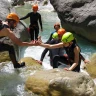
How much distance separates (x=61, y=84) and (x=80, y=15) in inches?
267

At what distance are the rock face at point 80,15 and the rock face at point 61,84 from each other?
5837mm

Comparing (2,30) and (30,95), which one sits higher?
(2,30)

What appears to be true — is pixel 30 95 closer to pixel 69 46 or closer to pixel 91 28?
pixel 69 46

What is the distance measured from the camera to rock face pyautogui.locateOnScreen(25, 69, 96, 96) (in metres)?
5.81

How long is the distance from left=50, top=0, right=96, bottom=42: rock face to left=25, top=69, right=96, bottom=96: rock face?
584 centimetres

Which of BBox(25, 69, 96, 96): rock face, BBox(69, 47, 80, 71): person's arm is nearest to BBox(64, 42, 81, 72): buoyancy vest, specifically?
Answer: BBox(69, 47, 80, 71): person's arm

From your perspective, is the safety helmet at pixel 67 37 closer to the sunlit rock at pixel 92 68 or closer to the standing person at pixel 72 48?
the standing person at pixel 72 48

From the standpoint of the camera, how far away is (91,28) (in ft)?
38.2

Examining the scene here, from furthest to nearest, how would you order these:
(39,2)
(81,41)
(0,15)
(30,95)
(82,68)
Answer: (39,2) → (81,41) → (0,15) → (82,68) → (30,95)

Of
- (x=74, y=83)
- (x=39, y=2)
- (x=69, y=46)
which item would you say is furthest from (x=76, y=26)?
(x=39, y=2)

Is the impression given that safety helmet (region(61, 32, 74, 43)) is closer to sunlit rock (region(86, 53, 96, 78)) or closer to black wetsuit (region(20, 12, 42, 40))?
sunlit rock (region(86, 53, 96, 78))

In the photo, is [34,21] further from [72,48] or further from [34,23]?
[72,48]

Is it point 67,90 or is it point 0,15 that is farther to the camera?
point 0,15

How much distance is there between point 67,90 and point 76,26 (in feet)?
22.7
